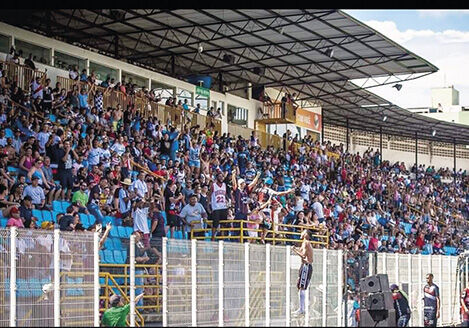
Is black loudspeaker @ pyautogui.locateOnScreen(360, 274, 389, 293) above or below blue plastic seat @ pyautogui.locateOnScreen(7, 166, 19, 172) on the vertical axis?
below

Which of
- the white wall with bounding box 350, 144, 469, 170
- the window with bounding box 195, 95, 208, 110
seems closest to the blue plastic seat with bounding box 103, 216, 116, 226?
the window with bounding box 195, 95, 208, 110

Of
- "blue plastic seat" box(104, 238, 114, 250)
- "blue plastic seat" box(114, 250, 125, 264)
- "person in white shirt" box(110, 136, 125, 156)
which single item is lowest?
"blue plastic seat" box(114, 250, 125, 264)

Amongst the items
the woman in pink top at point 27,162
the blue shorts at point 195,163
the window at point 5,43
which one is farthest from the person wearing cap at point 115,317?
the window at point 5,43

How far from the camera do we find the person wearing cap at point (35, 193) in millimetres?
19344

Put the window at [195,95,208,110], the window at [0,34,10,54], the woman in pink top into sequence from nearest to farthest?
the woman in pink top → the window at [0,34,10,54] → the window at [195,95,208,110]

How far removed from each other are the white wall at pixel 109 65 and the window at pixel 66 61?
136 mm

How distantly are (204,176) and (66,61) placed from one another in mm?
8124

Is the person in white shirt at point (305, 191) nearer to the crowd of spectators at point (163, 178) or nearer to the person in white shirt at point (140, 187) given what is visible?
the crowd of spectators at point (163, 178)

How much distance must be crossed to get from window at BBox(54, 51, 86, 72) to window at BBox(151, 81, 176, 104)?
5329 mm

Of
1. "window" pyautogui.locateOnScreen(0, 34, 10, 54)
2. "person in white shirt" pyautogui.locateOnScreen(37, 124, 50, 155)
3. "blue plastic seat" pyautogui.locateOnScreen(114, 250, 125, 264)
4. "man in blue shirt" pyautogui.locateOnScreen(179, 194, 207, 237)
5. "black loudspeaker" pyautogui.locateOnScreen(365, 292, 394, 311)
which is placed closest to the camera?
"blue plastic seat" pyautogui.locateOnScreen(114, 250, 125, 264)

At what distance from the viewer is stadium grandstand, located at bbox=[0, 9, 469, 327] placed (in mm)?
13672

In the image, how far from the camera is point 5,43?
95.9ft

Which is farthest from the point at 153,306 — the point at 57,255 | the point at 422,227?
the point at 422,227

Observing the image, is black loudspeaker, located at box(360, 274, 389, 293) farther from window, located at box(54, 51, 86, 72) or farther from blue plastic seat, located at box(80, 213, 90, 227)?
window, located at box(54, 51, 86, 72)
